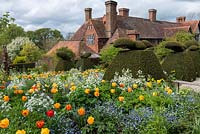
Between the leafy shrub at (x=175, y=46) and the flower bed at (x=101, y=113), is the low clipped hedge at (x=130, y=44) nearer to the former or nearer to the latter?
the leafy shrub at (x=175, y=46)

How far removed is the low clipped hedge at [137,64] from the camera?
341 inches

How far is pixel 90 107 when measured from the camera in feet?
12.9

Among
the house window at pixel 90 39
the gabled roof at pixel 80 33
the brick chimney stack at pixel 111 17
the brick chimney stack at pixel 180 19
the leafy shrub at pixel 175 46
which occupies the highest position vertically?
the brick chimney stack at pixel 180 19

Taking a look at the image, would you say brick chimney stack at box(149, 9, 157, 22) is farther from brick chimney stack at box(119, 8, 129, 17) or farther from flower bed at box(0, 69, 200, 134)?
flower bed at box(0, 69, 200, 134)

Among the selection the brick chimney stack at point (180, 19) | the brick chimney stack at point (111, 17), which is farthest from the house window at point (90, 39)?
the brick chimney stack at point (180, 19)

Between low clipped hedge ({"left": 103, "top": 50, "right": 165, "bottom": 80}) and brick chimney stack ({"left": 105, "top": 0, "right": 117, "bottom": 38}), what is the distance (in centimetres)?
2388

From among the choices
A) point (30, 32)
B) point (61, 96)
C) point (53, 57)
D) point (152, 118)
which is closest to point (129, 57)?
point (61, 96)

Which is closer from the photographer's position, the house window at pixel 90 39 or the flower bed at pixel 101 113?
the flower bed at pixel 101 113

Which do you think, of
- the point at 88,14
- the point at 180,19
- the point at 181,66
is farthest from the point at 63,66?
the point at 180,19

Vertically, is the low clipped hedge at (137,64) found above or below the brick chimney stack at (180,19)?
below

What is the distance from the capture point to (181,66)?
46.1 feet

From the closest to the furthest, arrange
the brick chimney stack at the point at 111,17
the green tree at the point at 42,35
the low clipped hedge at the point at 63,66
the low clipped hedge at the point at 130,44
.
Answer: the low clipped hedge at the point at 130,44 → the low clipped hedge at the point at 63,66 → the brick chimney stack at the point at 111,17 → the green tree at the point at 42,35

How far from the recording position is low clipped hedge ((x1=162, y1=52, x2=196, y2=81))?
546 inches

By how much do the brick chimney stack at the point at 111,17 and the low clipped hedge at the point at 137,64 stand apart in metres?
23.9
